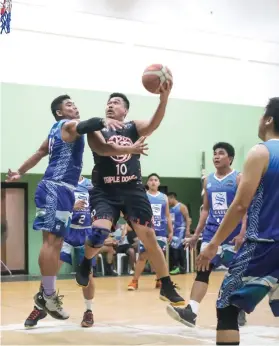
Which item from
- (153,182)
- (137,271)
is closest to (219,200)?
(137,271)

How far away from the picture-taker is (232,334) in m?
3.63

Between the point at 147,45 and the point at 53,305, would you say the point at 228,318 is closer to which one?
the point at 53,305

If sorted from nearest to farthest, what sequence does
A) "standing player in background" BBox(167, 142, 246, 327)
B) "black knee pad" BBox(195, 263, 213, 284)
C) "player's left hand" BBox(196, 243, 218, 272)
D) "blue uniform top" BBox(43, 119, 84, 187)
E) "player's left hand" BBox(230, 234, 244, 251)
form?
"player's left hand" BBox(196, 243, 218, 272)
"blue uniform top" BBox(43, 119, 84, 187)
"black knee pad" BBox(195, 263, 213, 284)
"player's left hand" BBox(230, 234, 244, 251)
"standing player in background" BBox(167, 142, 246, 327)

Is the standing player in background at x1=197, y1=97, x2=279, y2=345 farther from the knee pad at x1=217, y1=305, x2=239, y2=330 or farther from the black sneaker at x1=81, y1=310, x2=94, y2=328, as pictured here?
the black sneaker at x1=81, y1=310, x2=94, y2=328

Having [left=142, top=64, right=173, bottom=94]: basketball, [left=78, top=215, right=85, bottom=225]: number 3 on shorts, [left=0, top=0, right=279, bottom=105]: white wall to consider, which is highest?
[left=0, top=0, right=279, bottom=105]: white wall

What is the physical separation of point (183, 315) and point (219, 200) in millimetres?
1834

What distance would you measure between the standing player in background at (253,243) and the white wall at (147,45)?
1265 centimetres

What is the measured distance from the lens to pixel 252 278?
3676 mm

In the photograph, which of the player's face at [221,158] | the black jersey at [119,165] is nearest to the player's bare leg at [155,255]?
the black jersey at [119,165]

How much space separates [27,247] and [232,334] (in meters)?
13.8

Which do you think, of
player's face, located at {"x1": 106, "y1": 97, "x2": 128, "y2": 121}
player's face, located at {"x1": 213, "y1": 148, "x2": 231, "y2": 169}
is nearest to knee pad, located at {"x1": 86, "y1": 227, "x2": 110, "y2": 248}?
player's face, located at {"x1": 106, "y1": 97, "x2": 128, "y2": 121}

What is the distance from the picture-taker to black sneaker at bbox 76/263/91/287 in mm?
Result: 6285

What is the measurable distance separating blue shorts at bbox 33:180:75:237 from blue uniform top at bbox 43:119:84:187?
0.27ft

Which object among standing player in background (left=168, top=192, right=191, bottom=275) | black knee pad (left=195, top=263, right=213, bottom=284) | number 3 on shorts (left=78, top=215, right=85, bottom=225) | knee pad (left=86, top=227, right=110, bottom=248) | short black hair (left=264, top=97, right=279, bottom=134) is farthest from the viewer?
standing player in background (left=168, top=192, right=191, bottom=275)
